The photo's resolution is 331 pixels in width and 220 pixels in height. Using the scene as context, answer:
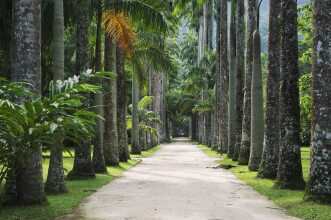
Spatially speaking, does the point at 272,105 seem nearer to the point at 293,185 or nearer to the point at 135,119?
the point at 293,185

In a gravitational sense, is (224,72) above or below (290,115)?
above

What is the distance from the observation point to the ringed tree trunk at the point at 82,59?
48.8 ft

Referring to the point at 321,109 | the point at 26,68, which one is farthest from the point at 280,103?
the point at 26,68

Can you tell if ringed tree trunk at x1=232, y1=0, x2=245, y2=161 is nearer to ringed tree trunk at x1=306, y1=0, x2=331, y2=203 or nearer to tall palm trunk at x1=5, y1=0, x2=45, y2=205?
ringed tree trunk at x1=306, y1=0, x2=331, y2=203

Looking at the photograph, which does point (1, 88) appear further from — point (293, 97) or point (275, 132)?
point (275, 132)

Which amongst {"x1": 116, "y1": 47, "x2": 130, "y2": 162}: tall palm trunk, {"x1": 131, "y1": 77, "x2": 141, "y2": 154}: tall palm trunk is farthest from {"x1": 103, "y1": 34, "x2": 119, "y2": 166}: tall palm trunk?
{"x1": 131, "y1": 77, "x2": 141, "y2": 154}: tall palm trunk

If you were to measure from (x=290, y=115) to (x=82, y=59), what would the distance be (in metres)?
6.56

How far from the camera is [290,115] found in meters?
12.3

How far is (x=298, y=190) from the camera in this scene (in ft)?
39.7

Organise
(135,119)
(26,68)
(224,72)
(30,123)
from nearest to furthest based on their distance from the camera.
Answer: (30,123) < (26,68) < (135,119) < (224,72)

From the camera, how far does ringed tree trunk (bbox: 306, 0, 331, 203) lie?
9656mm

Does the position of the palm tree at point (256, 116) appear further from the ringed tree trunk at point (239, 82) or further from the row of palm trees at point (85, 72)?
the ringed tree trunk at point (239, 82)

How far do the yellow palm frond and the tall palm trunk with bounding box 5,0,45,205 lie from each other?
8.49m

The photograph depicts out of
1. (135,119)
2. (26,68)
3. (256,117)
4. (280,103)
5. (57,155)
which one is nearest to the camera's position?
(26,68)
